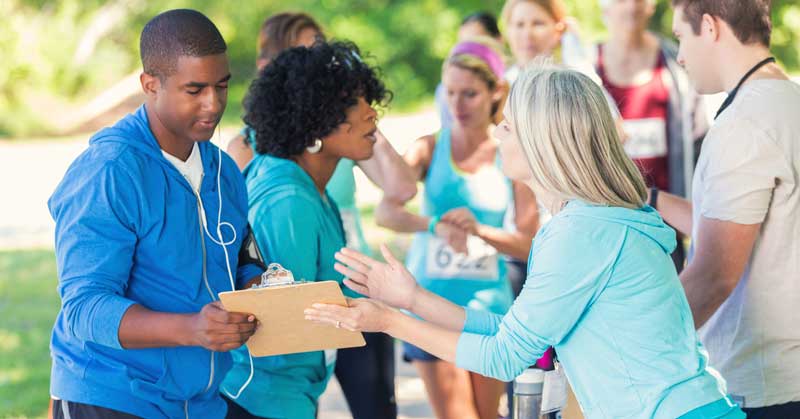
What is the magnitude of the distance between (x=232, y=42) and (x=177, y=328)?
21.8m

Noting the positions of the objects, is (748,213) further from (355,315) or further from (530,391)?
(355,315)

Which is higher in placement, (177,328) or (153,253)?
(153,253)

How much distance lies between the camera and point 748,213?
3.10 m

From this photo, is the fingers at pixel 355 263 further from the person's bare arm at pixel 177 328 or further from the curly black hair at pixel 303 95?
the curly black hair at pixel 303 95

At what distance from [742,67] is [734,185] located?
15.3 inches

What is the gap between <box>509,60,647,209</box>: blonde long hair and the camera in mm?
2578

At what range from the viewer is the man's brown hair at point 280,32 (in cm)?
506

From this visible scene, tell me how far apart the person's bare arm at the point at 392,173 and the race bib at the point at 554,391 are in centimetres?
190

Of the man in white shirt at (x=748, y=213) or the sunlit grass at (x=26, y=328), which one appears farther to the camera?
the sunlit grass at (x=26, y=328)

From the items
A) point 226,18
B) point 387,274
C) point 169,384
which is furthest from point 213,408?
point 226,18

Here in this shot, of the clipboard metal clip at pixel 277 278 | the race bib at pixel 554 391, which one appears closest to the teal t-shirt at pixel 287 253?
the clipboard metal clip at pixel 277 278

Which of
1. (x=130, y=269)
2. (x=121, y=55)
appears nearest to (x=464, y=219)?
(x=130, y=269)

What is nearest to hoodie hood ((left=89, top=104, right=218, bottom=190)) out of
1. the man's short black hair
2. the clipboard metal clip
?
the man's short black hair

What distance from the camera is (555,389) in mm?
2932
